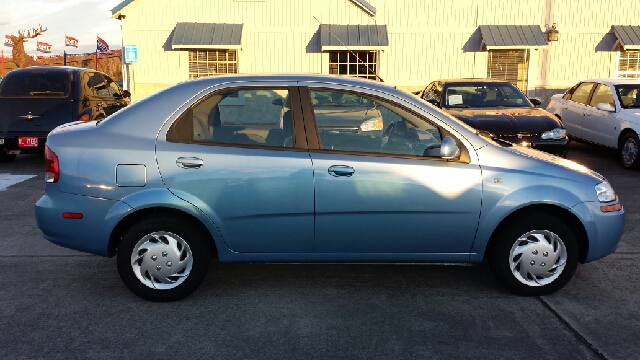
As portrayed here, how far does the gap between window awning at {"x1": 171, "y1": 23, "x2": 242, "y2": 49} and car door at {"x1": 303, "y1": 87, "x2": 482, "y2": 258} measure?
54.9 ft

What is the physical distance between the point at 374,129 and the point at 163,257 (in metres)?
1.92

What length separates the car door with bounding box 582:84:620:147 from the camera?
11.3 metres

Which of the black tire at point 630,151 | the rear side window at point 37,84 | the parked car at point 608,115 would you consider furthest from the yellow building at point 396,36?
the black tire at point 630,151

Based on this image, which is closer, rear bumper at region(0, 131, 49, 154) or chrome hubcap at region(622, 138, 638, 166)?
rear bumper at region(0, 131, 49, 154)

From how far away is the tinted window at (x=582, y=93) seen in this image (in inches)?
487

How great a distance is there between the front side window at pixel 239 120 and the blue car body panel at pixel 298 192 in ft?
0.24

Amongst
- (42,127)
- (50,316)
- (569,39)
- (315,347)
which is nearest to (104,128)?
(50,316)

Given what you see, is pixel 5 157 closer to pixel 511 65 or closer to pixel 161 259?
pixel 161 259

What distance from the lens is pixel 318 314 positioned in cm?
442

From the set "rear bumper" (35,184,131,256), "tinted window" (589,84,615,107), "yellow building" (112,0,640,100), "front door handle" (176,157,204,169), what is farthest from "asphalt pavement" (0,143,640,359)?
"yellow building" (112,0,640,100)

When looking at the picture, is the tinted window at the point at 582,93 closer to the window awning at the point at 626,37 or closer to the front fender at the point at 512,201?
the front fender at the point at 512,201

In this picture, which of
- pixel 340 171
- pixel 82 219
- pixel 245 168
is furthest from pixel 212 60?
pixel 340 171

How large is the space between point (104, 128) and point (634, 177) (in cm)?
854

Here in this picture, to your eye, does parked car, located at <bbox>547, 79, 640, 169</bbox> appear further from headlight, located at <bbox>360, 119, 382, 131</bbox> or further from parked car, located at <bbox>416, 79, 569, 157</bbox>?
headlight, located at <bbox>360, 119, 382, 131</bbox>
